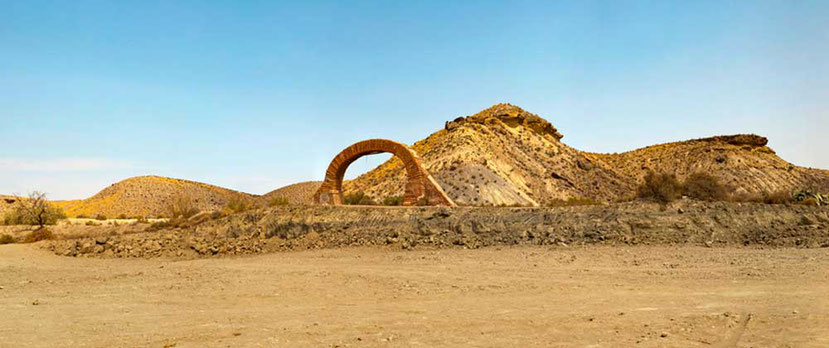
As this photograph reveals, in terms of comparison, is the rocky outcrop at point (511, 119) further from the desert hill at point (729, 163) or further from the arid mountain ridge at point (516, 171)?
the desert hill at point (729, 163)

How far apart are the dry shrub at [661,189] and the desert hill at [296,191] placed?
3569cm

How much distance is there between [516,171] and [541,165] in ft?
13.6

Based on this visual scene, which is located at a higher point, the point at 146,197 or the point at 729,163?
the point at 729,163

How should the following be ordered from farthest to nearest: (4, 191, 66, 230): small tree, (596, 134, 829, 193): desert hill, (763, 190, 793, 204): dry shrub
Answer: (596, 134, 829, 193): desert hill < (4, 191, 66, 230): small tree < (763, 190, 793, 204): dry shrub

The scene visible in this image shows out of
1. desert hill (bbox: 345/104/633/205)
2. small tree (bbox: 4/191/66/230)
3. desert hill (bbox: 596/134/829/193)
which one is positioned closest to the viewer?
small tree (bbox: 4/191/66/230)

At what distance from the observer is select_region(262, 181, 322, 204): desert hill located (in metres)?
49.4

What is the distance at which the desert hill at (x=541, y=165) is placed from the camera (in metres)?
35.8

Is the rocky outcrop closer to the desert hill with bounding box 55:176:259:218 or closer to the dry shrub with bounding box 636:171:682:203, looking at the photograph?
the desert hill with bounding box 55:176:259:218

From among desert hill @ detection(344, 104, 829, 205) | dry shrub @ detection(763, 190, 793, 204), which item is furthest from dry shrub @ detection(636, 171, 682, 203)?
desert hill @ detection(344, 104, 829, 205)

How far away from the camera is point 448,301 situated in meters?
7.83

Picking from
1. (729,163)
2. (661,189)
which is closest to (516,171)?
(729,163)

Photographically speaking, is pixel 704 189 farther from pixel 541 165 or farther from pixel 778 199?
pixel 541 165

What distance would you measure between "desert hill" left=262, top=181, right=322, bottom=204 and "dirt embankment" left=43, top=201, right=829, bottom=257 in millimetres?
30138

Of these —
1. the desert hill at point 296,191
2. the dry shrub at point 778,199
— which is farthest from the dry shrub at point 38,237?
the desert hill at point 296,191
